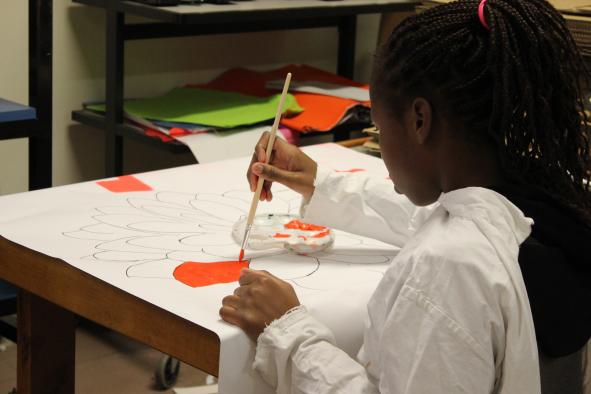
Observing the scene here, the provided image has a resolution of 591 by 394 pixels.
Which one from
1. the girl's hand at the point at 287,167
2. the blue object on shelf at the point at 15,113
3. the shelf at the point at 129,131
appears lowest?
the shelf at the point at 129,131

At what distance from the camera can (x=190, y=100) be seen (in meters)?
2.37

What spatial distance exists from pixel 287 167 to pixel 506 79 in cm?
56

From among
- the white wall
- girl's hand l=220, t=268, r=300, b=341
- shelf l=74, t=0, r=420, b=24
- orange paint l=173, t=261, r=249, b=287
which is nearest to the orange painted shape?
orange paint l=173, t=261, r=249, b=287

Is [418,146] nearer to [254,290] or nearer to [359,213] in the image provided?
[254,290]

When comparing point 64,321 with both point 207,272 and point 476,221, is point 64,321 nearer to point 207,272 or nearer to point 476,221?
point 207,272

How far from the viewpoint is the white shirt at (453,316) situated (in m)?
0.80

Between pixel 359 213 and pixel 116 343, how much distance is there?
1.18 meters

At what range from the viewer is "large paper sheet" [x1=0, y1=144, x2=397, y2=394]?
41.3 inches

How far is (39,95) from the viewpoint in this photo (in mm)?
1826

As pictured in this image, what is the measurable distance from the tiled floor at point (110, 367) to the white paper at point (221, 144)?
521 millimetres

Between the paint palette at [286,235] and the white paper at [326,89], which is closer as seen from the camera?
the paint palette at [286,235]

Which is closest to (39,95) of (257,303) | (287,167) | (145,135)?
(145,135)

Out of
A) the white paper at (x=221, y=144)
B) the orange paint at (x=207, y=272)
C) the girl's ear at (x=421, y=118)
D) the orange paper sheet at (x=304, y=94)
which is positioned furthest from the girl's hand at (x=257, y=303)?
the orange paper sheet at (x=304, y=94)

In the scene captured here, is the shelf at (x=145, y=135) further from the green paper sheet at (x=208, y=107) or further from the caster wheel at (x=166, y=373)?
the caster wheel at (x=166, y=373)
